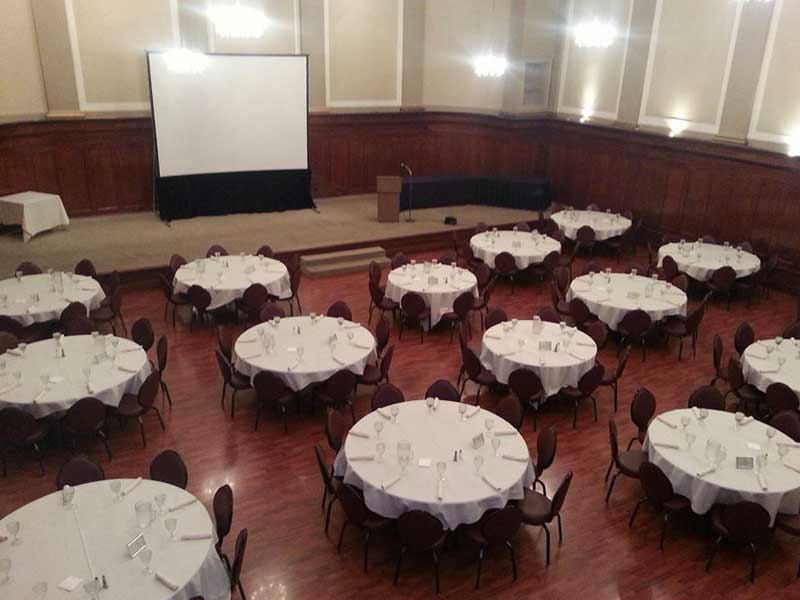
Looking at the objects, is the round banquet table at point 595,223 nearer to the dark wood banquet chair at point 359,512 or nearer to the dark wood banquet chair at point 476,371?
the dark wood banquet chair at point 476,371

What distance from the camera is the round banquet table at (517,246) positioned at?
1167 centimetres

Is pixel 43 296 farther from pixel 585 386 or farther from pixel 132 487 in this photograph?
pixel 585 386

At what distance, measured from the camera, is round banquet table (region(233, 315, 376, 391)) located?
7.36 meters

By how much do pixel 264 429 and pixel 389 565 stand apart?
2.57m

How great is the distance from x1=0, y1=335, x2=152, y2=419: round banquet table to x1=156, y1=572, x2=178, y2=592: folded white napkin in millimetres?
2943

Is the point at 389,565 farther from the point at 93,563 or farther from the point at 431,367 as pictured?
the point at 431,367

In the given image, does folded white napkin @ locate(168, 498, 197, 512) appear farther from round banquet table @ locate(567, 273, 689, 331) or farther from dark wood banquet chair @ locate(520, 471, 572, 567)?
round banquet table @ locate(567, 273, 689, 331)

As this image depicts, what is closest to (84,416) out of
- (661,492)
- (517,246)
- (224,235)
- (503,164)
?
(661,492)

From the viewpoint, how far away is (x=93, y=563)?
4480 millimetres

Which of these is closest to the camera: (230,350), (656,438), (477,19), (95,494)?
(95,494)

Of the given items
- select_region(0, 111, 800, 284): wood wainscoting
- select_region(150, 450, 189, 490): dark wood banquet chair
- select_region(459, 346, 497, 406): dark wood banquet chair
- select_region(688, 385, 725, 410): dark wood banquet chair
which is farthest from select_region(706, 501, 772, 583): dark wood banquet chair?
select_region(0, 111, 800, 284): wood wainscoting

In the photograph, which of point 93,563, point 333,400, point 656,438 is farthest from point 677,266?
point 93,563

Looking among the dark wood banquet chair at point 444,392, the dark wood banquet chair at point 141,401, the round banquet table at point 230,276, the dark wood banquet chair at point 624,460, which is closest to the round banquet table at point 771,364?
the dark wood banquet chair at point 624,460

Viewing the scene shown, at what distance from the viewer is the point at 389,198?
14.5m
